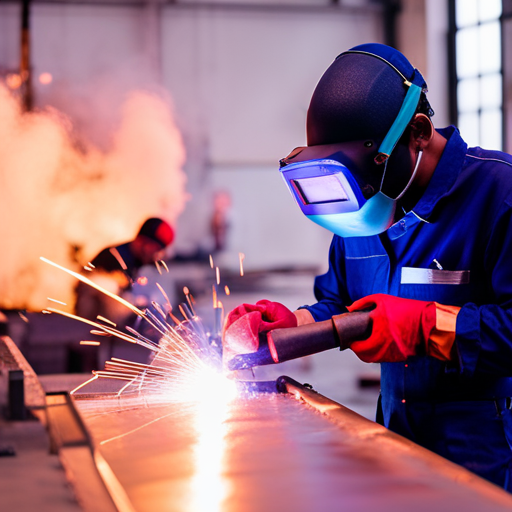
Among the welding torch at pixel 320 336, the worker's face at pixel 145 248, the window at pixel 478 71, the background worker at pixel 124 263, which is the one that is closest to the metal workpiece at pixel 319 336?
the welding torch at pixel 320 336

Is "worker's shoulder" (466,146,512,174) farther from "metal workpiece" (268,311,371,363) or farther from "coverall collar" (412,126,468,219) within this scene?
"metal workpiece" (268,311,371,363)

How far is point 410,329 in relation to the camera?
128cm

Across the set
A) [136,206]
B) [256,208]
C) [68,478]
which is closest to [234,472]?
[68,478]

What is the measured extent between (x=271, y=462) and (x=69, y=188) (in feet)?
17.2

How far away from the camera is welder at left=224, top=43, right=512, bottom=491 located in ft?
4.24

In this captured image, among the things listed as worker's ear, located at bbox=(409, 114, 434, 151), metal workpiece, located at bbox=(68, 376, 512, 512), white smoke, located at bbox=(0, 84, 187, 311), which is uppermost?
white smoke, located at bbox=(0, 84, 187, 311)

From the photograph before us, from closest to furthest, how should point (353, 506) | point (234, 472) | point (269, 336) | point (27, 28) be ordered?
point (353, 506)
point (234, 472)
point (269, 336)
point (27, 28)

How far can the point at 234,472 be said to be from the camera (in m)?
1.09

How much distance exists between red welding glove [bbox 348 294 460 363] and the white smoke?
14.6 ft

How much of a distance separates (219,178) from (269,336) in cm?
548

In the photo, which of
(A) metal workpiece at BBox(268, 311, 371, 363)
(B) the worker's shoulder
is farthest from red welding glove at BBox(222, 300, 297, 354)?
(B) the worker's shoulder

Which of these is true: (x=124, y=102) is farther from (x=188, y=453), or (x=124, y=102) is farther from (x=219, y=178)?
(x=188, y=453)

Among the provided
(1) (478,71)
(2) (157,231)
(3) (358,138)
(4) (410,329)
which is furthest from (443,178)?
(1) (478,71)

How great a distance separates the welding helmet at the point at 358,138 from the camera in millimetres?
1313
